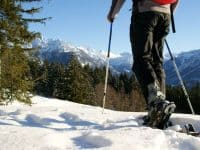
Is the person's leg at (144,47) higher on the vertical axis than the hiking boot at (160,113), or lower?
higher

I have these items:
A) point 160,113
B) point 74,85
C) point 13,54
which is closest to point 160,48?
point 160,113

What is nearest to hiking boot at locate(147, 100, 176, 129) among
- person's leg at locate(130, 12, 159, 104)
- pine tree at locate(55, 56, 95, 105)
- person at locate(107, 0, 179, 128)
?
person at locate(107, 0, 179, 128)

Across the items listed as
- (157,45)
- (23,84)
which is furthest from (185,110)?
(157,45)

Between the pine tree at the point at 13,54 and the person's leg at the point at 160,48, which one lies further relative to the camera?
the pine tree at the point at 13,54

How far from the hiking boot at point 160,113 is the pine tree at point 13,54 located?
11833 mm

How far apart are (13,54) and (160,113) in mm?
12572

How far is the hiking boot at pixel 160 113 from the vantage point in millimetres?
4855

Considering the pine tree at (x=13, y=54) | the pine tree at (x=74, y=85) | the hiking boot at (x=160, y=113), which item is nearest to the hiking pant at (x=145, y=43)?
the hiking boot at (x=160, y=113)

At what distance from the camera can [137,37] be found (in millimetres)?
5473

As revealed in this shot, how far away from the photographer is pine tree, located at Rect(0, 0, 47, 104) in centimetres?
1612

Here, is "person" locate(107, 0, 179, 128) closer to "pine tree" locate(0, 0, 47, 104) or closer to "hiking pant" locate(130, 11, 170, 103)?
"hiking pant" locate(130, 11, 170, 103)

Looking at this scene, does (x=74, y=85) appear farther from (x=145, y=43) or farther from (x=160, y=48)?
(x=145, y=43)

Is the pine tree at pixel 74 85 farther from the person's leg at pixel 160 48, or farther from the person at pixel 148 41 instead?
the person at pixel 148 41

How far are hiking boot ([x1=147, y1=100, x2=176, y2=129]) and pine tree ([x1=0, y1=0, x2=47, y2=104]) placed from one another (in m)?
11.8
